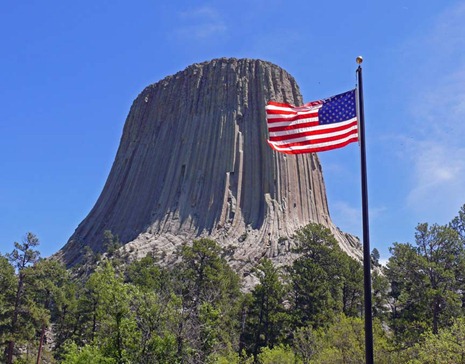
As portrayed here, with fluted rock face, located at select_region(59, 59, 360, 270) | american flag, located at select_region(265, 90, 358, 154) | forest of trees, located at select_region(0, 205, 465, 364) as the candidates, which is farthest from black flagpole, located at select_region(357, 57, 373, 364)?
fluted rock face, located at select_region(59, 59, 360, 270)

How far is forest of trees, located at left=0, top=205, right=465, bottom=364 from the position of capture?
20.8m

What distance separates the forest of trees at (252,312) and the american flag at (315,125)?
10.3m

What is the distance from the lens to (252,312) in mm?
39344

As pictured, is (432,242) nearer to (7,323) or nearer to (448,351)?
(448,351)

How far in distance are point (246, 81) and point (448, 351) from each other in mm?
78600

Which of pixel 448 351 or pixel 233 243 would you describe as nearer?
pixel 448 351

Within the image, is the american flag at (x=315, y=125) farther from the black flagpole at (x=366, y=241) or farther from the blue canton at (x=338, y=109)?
the black flagpole at (x=366, y=241)

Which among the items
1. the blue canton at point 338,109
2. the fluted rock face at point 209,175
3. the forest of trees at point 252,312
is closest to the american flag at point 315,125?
the blue canton at point 338,109

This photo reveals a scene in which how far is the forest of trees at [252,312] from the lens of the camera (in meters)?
20.8

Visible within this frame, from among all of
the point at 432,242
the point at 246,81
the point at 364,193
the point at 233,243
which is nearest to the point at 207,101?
the point at 246,81

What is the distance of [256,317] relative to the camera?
40.3 m

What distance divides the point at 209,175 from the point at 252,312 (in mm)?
50626

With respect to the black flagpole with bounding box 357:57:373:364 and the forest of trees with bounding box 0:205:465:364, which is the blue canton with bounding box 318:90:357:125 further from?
the forest of trees with bounding box 0:205:465:364

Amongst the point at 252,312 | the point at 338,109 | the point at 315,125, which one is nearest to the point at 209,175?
the point at 252,312
